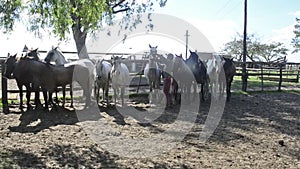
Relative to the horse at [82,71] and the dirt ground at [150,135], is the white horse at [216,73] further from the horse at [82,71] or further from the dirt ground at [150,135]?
the horse at [82,71]

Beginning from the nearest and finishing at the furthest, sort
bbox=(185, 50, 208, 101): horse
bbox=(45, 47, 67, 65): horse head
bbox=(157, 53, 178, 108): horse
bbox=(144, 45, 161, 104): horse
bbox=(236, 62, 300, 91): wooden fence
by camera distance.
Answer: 1. bbox=(45, 47, 67, 65): horse head
2. bbox=(157, 53, 178, 108): horse
3. bbox=(144, 45, 161, 104): horse
4. bbox=(185, 50, 208, 101): horse
5. bbox=(236, 62, 300, 91): wooden fence

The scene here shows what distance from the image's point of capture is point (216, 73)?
36.6 feet

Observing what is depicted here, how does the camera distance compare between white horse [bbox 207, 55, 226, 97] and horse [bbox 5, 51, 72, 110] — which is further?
white horse [bbox 207, 55, 226, 97]

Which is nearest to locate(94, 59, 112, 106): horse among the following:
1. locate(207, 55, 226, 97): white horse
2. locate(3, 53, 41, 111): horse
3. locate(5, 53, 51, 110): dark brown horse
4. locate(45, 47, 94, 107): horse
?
locate(45, 47, 94, 107): horse

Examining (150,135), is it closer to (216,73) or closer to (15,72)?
(15,72)

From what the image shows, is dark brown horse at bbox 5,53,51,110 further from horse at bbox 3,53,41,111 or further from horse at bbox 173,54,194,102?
horse at bbox 173,54,194,102

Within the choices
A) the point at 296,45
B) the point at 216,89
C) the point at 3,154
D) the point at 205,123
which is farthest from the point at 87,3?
the point at 296,45

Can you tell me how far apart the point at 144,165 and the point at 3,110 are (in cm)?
531

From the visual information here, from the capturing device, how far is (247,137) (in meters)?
5.92

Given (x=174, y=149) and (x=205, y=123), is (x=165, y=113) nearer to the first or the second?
(x=205, y=123)

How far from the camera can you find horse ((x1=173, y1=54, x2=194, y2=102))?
989 cm

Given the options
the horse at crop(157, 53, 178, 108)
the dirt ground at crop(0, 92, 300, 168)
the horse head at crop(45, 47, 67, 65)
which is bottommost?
the dirt ground at crop(0, 92, 300, 168)

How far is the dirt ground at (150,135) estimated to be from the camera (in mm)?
4305

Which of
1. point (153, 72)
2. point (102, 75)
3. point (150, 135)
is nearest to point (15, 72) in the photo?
point (102, 75)
